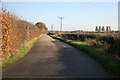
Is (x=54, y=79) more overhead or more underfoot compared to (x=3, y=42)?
more underfoot

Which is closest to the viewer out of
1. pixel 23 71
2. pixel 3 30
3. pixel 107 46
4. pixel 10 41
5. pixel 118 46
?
pixel 23 71

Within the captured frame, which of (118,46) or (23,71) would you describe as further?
(118,46)

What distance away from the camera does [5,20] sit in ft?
50.2

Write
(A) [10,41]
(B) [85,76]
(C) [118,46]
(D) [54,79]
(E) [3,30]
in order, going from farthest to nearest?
(C) [118,46]
(A) [10,41]
(E) [3,30]
(B) [85,76]
(D) [54,79]

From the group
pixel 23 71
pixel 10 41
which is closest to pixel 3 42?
pixel 10 41

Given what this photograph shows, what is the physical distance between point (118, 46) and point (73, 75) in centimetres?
809

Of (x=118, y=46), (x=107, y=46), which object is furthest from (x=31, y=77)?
(x=107, y=46)

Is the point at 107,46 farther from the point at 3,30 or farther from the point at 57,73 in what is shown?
the point at 57,73

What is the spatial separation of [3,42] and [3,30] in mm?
760

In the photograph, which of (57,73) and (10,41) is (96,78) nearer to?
(57,73)

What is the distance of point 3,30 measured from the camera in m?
14.9

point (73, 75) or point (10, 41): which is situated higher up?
point (10, 41)

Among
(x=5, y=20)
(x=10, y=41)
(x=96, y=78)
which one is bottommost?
(x=96, y=78)

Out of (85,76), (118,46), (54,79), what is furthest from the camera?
(118,46)
